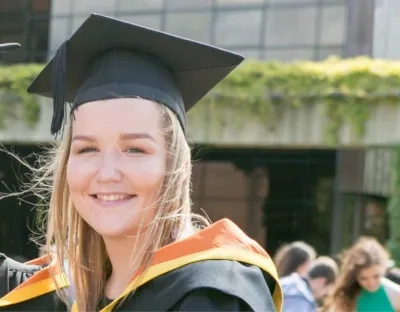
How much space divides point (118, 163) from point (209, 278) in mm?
316

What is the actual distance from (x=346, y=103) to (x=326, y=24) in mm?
2714

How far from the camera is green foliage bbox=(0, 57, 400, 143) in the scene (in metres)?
9.38

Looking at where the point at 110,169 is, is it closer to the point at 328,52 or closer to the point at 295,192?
the point at 328,52

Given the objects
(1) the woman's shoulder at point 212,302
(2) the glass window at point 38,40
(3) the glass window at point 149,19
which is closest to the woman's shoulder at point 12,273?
(1) the woman's shoulder at point 212,302

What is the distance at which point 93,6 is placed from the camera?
12867mm

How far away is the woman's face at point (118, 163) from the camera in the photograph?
1520 mm

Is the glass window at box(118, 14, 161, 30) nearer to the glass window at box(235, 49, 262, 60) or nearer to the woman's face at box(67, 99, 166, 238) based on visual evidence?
the glass window at box(235, 49, 262, 60)

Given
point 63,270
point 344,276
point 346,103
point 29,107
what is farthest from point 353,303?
point 29,107

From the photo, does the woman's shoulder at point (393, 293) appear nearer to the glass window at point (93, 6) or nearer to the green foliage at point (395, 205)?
the green foliage at point (395, 205)

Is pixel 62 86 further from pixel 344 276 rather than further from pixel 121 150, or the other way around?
pixel 344 276

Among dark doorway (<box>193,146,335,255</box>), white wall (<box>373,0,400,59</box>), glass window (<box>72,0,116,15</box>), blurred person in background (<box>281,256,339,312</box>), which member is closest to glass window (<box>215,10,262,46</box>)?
dark doorway (<box>193,146,335,255</box>)

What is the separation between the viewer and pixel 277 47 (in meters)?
12.1

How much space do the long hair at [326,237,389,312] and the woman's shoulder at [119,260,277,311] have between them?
334cm

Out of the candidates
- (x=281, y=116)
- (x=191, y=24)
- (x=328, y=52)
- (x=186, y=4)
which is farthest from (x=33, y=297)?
(x=186, y=4)
